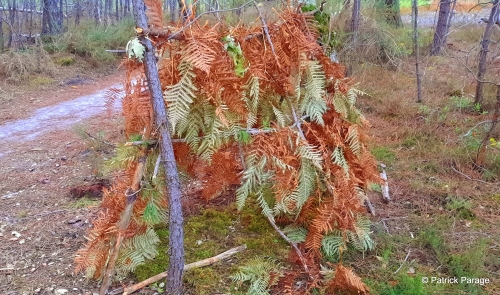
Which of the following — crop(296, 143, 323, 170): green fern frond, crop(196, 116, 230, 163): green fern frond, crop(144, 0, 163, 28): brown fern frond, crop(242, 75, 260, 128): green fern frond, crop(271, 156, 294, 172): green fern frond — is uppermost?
crop(144, 0, 163, 28): brown fern frond

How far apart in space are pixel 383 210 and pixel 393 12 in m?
8.53

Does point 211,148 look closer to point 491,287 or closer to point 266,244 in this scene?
point 266,244

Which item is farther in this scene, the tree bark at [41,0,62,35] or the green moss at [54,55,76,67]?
the tree bark at [41,0,62,35]

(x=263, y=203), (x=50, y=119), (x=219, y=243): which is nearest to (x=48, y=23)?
(x=50, y=119)

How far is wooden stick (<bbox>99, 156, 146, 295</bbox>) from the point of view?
106 inches

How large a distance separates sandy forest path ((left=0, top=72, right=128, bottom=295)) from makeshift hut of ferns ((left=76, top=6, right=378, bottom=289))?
0.53m

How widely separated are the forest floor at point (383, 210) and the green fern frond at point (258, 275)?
0.42ft

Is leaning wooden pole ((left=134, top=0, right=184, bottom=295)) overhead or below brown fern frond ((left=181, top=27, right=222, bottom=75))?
below

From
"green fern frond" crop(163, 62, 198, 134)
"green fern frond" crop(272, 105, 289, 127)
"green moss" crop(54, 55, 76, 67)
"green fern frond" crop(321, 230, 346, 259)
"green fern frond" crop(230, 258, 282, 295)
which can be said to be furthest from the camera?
"green moss" crop(54, 55, 76, 67)

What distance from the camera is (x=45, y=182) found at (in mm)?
5230

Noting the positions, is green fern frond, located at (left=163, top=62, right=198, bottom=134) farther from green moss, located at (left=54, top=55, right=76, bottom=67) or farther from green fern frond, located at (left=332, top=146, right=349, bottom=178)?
green moss, located at (left=54, top=55, right=76, bottom=67)

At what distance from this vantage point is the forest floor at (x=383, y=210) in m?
3.03

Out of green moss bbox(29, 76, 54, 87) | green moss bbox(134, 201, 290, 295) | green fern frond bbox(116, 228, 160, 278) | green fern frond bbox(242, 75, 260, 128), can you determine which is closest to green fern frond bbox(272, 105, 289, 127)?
green fern frond bbox(242, 75, 260, 128)

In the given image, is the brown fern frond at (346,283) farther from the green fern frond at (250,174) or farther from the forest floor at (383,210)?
the green fern frond at (250,174)
